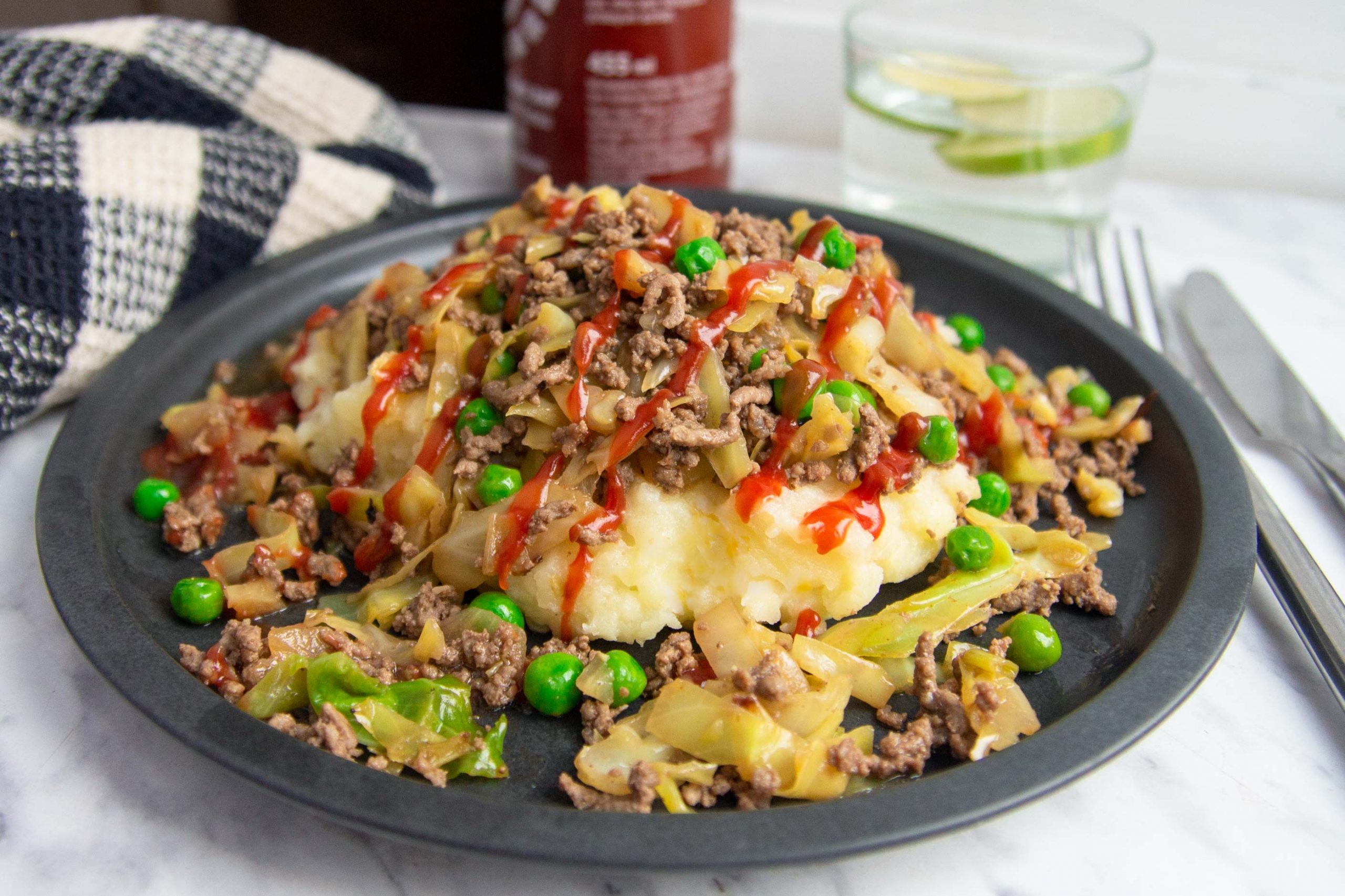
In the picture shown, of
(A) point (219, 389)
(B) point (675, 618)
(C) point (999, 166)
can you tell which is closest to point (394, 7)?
(A) point (219, 389)

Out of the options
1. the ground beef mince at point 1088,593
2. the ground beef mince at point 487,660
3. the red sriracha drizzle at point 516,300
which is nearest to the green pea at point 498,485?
the ground beef mince at point 487,660

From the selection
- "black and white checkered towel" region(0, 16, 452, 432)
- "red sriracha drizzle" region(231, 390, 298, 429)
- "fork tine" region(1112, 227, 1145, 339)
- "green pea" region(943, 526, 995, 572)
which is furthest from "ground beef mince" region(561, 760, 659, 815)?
"fork tine" region(1112, 227, 1145, 339)

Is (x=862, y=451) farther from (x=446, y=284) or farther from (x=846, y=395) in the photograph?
(x=446, y=284)

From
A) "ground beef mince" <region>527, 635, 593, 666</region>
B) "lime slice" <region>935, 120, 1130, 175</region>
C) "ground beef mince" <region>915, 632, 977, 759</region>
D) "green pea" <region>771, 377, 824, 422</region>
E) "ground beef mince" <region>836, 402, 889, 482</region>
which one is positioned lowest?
"ground beef mince" <region>527, 635, 593, 666</region>

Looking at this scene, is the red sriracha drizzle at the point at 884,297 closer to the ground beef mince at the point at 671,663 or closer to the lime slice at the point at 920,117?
the ground beef mince at the point at 671,663

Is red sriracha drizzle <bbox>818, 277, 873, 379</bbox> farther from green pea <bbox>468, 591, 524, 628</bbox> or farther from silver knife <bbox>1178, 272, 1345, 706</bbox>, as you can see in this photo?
silver knife <bbox>1178, 272, 1345, 706</bbox>

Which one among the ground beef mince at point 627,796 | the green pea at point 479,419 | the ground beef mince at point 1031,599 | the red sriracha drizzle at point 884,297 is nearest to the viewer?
the ground beef mince at point 627,796
